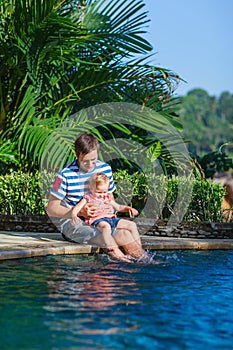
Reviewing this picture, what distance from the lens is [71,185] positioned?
7754 mm

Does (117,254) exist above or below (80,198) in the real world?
below

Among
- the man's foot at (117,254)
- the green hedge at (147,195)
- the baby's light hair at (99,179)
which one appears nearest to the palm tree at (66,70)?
the green hedge at (147,195)

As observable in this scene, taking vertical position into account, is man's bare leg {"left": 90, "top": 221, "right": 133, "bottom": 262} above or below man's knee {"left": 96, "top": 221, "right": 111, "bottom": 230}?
below

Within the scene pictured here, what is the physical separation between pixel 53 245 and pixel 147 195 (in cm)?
262

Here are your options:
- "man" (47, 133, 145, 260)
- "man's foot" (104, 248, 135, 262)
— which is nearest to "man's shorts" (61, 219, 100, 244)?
"man" (47, 133, 145, 260)

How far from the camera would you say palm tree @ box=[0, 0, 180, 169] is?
10773mm

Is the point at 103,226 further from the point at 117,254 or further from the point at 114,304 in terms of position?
the point at 114,304

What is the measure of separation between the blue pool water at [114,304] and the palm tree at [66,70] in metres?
4.31

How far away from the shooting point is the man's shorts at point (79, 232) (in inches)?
298

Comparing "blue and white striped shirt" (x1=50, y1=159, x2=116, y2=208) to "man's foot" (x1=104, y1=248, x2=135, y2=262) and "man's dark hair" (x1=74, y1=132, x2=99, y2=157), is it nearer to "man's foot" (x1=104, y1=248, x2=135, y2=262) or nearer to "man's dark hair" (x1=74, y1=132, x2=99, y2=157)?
"man's dark hair" (x1=74, y1=132, x2=99, y2=157)


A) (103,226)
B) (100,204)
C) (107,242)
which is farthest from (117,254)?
(100,204)

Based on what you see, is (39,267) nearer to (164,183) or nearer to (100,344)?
(100,344)

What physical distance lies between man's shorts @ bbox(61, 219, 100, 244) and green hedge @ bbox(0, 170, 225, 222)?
2.11 metres

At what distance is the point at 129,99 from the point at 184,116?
113650mm
